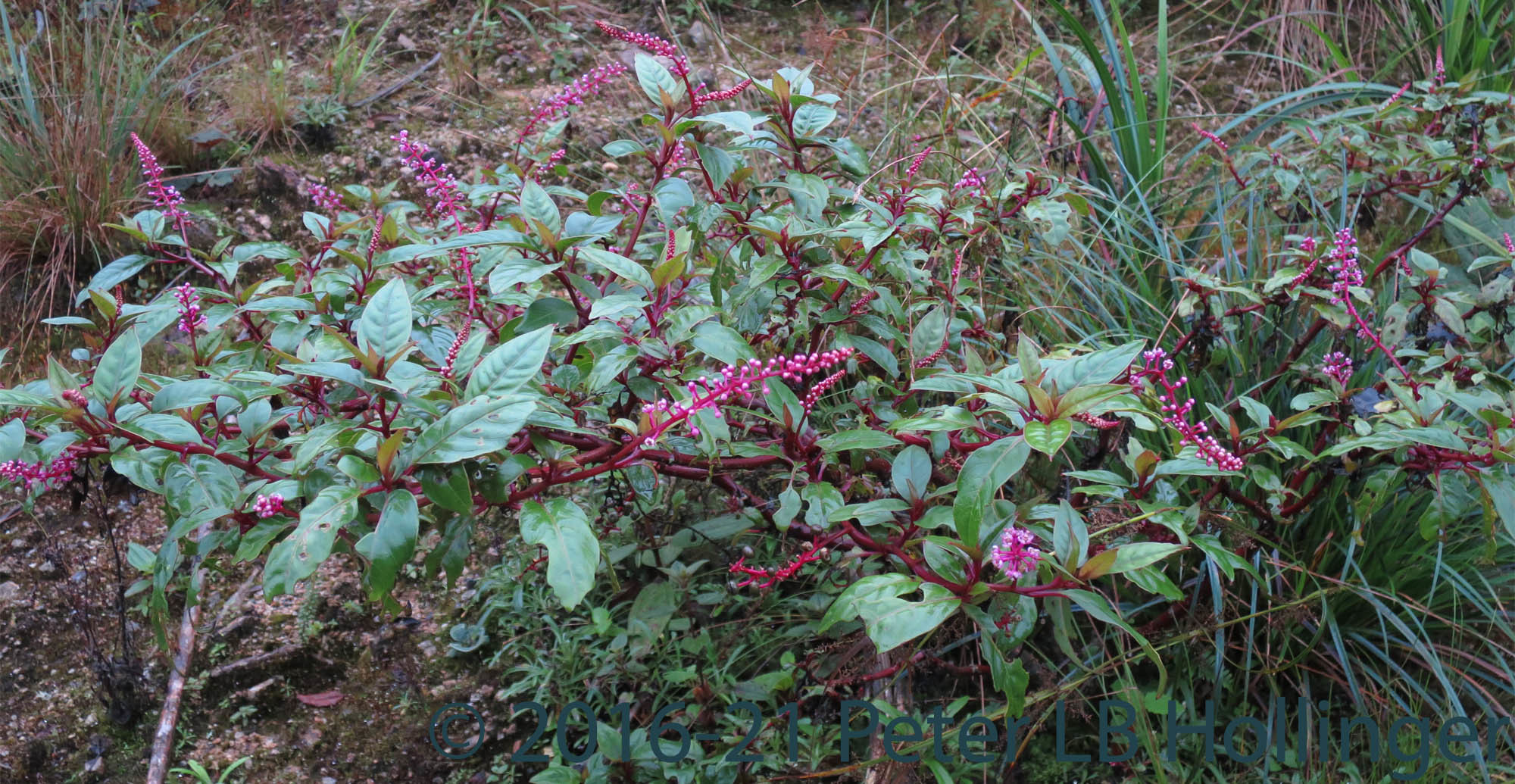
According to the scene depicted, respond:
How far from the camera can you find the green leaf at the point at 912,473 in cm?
137

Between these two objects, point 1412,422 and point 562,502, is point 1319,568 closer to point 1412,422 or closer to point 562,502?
point 1412,422

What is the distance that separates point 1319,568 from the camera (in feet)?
5.86

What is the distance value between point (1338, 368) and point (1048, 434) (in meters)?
0.82

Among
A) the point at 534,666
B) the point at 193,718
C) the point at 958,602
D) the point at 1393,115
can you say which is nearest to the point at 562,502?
the point at 958,602

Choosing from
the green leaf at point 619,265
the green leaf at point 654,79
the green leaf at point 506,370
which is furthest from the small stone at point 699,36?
the green leaf at point 506,370

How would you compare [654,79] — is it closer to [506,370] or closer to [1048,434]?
[506,370]

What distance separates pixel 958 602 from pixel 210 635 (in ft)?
5.39

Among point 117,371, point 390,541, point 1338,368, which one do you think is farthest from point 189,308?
point 1338,368

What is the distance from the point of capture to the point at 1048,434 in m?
1.07

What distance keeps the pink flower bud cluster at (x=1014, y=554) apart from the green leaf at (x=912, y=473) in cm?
19

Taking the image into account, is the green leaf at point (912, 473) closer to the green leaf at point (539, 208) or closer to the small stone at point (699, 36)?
the green leaf at point (539, 208)

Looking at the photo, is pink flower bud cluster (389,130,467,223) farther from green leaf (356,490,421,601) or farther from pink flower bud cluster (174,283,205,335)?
green leaf (356,490,421,601)

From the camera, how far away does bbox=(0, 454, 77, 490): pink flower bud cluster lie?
118 centimetres

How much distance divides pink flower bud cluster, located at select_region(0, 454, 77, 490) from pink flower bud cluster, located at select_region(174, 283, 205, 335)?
0.82 feet
